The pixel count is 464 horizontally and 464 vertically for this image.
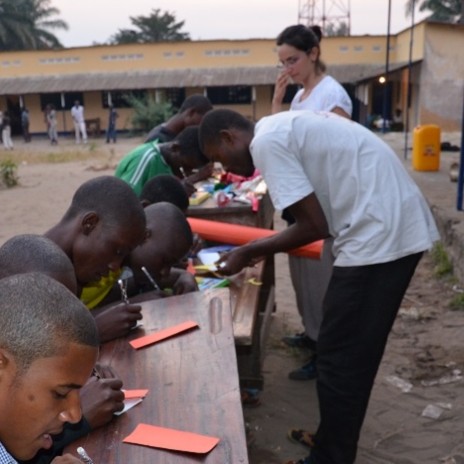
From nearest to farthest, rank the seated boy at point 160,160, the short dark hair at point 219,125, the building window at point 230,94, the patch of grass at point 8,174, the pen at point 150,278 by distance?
the pen at point 150,278, the short dark hair at point 219,125, the seated boy at point 160,160, the patch of grass at point 8,174, the building window at point 230,94

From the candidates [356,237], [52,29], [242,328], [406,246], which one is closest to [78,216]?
[242,328]

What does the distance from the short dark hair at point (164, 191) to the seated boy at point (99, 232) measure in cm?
106

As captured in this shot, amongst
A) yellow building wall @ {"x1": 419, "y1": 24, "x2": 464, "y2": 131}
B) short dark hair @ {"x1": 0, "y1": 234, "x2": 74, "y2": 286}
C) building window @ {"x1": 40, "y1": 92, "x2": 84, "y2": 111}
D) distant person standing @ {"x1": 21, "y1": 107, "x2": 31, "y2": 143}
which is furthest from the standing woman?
building window @ {"x1": 40, "y1": 92, "x2": 84, "y2": 111}

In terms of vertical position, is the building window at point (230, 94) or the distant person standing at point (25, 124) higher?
the building window at point (230, 94)

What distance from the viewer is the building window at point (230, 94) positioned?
1079 inches

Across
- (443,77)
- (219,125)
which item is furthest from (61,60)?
(219,125)

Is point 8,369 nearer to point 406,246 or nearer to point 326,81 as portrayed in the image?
point 406,246

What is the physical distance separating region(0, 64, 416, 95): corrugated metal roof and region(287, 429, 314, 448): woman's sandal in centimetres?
2245

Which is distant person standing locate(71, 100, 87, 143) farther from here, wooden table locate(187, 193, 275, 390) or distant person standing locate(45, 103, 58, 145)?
wooden table locate(187, 193, 275, 390)

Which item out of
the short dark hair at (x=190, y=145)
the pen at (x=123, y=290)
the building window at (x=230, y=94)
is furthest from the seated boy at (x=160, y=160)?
the building window at (x=230, y=94)

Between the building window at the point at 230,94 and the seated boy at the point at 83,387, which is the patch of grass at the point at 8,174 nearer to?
the seated boy at the point at 83,387

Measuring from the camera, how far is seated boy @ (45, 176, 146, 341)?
6.97ft

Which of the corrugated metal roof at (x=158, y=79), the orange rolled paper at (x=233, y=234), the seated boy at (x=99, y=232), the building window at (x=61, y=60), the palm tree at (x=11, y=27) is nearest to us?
the seated boy at (x=99, y=232)

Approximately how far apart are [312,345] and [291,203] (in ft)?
6.02
